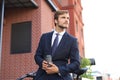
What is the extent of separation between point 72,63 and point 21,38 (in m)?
9.37

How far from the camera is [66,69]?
97.4 inches

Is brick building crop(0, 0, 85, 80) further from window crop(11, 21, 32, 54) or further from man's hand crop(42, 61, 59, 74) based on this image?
man's hand crop(42, 61, 59, 74)

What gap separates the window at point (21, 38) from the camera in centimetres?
1163

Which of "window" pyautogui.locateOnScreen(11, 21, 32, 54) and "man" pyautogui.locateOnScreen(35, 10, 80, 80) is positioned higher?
"window" pyautogui.locateOnScreen(11, 21, 32, 54)

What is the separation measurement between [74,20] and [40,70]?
77.6ft

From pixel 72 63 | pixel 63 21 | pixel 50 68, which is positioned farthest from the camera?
pixel 63 21

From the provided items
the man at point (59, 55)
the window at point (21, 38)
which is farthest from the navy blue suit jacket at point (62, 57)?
the window at point (21, 38)

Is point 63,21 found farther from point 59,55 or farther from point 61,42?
point 59,55

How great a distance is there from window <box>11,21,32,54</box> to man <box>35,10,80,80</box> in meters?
9.00

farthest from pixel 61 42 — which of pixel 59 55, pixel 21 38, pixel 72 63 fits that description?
pixel 21 38

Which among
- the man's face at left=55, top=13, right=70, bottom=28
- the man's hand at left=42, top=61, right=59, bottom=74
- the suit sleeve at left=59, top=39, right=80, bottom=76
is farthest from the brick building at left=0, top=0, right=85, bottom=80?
the man's hand at left=42, top=61, right=59, bottom=74

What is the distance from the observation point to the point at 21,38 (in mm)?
11695

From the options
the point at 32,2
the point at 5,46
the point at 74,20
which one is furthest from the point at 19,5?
the point at 74,20

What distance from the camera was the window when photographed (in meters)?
11.6
